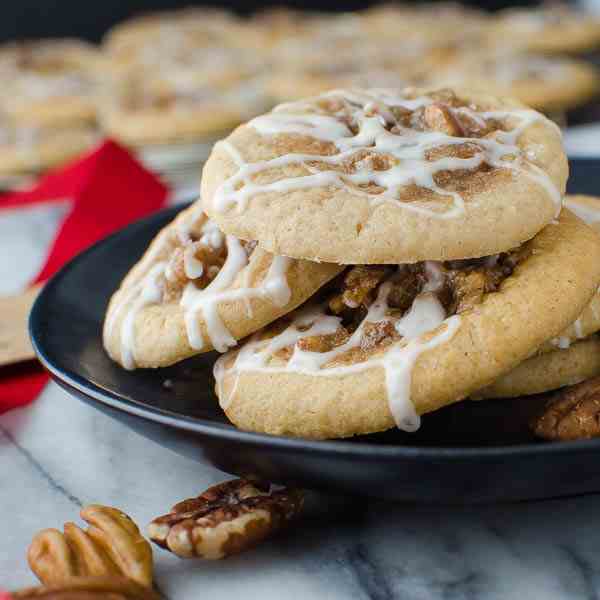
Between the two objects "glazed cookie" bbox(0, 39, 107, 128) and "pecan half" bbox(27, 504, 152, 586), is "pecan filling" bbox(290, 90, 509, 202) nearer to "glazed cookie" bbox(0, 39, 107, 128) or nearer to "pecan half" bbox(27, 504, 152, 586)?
"pecan half" bbox(27, 504, 152, 586)

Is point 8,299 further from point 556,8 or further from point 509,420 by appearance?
point 556,8

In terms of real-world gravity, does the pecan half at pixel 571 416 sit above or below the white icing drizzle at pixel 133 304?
above

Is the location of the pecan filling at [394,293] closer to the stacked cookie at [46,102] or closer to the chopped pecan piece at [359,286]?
the chopped pecan piece at [359,286]

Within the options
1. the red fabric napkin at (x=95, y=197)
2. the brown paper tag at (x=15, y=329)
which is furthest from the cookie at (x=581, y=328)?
the red fabric napkin at (x=95, y=197)

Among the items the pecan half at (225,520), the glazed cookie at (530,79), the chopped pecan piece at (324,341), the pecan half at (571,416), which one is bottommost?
the glazed cookie at (530,79)

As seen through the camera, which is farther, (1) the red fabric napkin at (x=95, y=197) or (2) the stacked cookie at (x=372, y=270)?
(1) the red fabric napkin at (x=95, y=197)

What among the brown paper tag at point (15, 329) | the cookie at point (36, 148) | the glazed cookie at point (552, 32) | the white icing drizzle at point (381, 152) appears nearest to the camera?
the white icing drizzle at point (381, 152)
